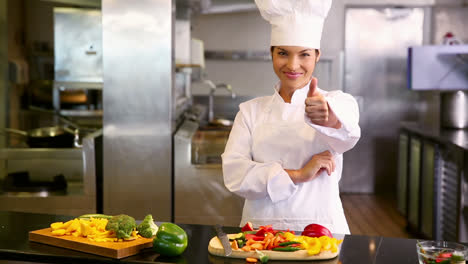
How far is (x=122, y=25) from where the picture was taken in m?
3.79

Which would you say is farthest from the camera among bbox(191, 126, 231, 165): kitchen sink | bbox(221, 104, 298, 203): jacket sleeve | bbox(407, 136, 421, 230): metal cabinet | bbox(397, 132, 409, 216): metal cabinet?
bbox(397, 132, 409, 216): metal cabinet

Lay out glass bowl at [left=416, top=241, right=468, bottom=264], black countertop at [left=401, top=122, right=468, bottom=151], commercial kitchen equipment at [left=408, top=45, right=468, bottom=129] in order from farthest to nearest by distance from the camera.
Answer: commercial kitchen equipment at [left=408, top=45, right=468, bottom=129], black countertop at [left=401, top=122, right=468, bottom=151], glass bowl at [left=416, top=241, right=468, bottom=264]

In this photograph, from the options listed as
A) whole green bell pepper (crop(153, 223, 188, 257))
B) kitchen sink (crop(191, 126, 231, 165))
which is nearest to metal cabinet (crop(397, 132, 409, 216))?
kitchen sink (crop(191, 126, 231, 165))

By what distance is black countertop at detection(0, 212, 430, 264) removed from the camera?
1.79 meters

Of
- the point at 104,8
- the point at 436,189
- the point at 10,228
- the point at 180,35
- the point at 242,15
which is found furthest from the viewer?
the point at 242,15

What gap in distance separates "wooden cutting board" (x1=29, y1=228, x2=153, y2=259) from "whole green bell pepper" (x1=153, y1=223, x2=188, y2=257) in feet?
0.22

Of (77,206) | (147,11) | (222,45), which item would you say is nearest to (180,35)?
(222,45)

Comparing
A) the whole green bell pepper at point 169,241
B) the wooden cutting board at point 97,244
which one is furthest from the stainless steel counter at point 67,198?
the whole green bell pepper at point 169,241

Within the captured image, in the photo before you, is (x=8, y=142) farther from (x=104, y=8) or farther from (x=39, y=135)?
(x=104, y=8)

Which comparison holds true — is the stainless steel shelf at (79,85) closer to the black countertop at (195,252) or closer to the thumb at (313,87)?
the black countertop at (195,252)

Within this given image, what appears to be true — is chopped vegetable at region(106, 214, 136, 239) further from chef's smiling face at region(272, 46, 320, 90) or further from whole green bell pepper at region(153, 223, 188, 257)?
chef's smiling face at region(272, 46, 320, 90)

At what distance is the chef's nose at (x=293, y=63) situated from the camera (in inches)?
87.1

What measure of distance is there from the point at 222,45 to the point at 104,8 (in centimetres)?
388

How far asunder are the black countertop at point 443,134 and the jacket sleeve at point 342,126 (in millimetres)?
2288
